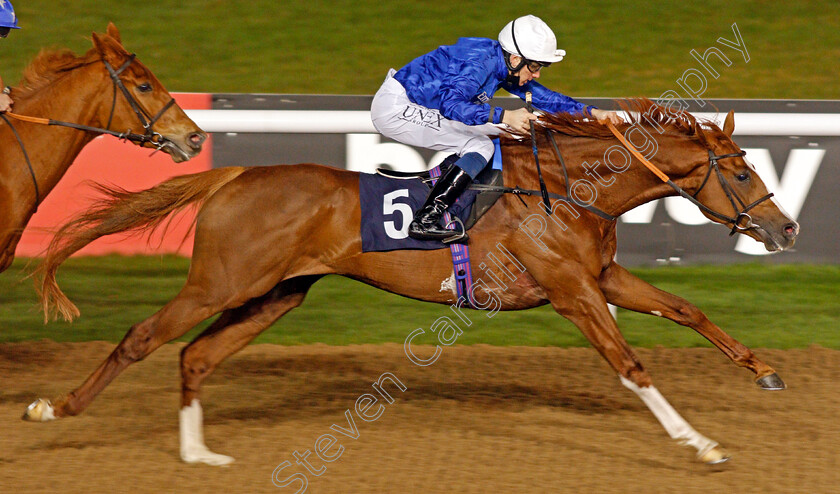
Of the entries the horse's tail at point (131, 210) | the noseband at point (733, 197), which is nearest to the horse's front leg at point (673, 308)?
the noseband at point (733, 197)

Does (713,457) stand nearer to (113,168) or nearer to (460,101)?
(460,101)

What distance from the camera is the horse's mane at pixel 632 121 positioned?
414 centimetres

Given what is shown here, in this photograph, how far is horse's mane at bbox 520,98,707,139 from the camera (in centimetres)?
414

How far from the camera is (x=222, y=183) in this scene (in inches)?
161

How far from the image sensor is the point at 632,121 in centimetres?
419

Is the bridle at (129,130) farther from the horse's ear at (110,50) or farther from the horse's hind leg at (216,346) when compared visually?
the horse's hind leg at (216,346)

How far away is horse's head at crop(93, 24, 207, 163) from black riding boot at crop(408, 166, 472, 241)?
1353 mm

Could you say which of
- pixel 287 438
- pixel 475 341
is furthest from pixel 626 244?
pixel 287 438

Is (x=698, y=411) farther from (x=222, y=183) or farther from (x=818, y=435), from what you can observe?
(x=222, y=183)

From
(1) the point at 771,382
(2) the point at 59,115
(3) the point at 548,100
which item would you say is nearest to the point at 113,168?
(2) the point at 59,115

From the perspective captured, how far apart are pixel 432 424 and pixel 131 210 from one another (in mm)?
1703

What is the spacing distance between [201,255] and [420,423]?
1310 mm

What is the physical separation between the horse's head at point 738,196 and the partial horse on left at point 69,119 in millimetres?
2446

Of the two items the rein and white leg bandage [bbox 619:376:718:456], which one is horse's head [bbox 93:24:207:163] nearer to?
the rein
